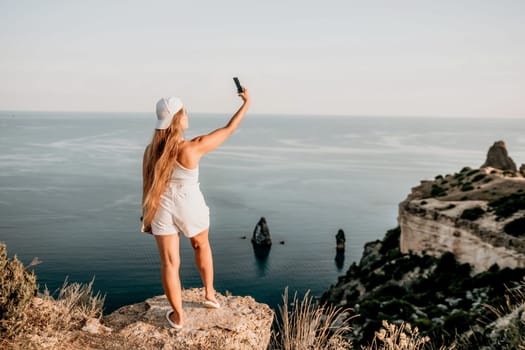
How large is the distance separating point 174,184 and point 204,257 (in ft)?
3.66

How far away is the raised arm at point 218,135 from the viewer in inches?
188

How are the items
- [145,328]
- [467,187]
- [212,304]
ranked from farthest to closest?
[467,187] → [212,304] → [145,328]

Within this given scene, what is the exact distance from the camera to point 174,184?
4.93 m

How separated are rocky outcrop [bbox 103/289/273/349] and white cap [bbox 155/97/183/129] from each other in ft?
7.93

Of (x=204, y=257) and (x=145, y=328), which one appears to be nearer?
(x=145, y=328)

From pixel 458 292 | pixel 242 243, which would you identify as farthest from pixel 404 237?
pixel 242 243

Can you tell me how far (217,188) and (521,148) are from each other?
137 m

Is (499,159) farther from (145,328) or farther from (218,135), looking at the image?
(145,328)

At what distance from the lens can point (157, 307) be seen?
237 inches

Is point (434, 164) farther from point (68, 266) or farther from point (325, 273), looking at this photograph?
point (68, 266)

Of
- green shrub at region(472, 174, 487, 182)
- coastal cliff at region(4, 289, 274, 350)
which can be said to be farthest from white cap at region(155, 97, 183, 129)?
green shrub at region(472, 174, 487, 182)

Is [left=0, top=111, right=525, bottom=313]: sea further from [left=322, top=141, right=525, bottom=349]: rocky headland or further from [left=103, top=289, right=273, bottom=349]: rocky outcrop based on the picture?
[left=103, top=289, right=273, bottom=349]: rocky outcrop

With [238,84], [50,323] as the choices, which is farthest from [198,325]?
[238,84]

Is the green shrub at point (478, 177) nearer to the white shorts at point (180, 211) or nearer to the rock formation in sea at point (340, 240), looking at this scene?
the rock formation in sea at point (340, 240)
